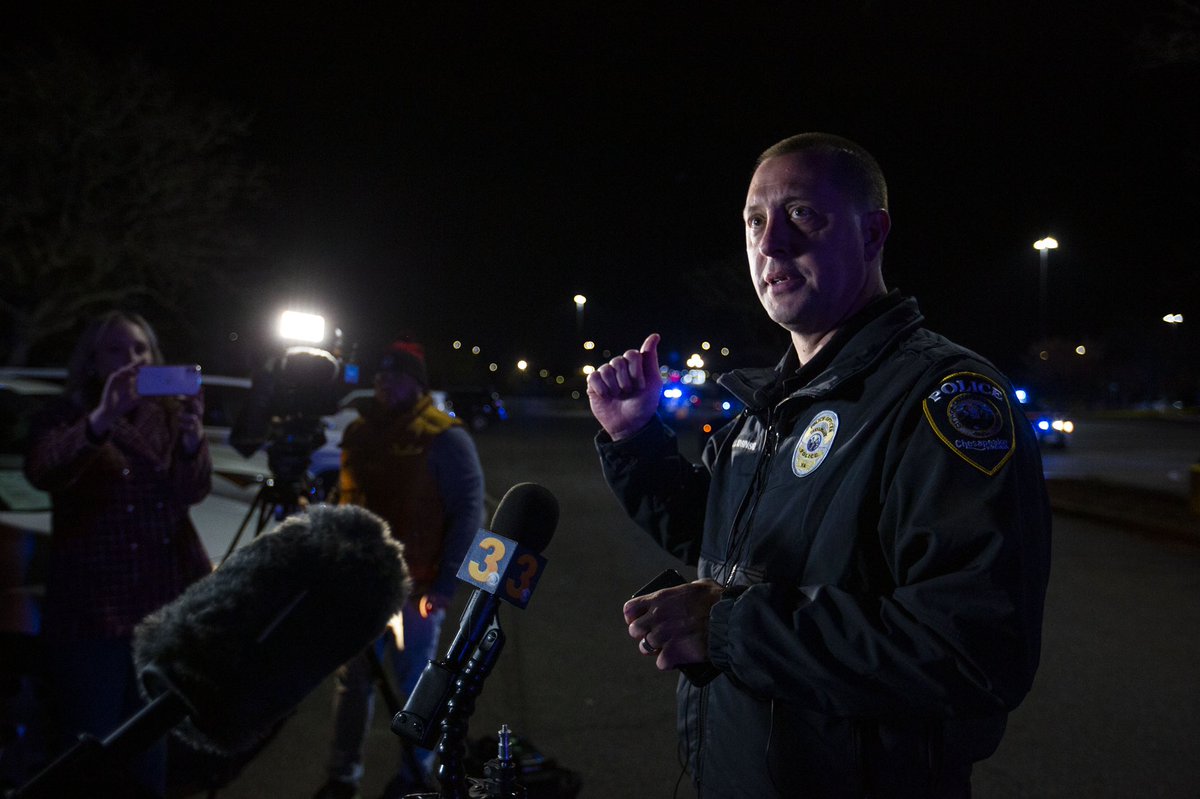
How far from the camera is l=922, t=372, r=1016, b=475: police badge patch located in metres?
1.21

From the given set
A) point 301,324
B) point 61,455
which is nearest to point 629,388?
point 61,455

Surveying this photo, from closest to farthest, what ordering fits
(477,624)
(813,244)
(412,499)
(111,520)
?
(477,624) < (813,244) < (111,520) < (412,499)

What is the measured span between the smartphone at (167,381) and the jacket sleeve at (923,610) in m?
2.26

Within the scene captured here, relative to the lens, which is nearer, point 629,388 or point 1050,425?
point 629,388

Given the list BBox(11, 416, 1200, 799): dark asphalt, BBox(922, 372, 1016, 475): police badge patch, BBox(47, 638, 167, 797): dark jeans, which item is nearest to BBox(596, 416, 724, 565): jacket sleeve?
BBox(922, 372, 1016, 475): police badge patch

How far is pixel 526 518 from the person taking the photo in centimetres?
128

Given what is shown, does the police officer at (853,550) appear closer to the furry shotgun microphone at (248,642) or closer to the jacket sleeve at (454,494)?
the furry shotgun microphone at (248,642)

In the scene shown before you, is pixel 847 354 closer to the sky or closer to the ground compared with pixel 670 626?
closer to the sky

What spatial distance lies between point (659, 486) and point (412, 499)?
1.87 metres

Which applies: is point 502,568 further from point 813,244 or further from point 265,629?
point 813,244

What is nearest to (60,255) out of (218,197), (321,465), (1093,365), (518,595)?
(218,197)

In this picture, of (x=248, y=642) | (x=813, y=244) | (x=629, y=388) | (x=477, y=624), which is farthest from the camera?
(x=629, y=388)

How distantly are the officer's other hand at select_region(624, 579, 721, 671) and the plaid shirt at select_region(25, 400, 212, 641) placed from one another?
2.26 meters

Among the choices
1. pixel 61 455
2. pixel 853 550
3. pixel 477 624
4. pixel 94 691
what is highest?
pixel 853 550
